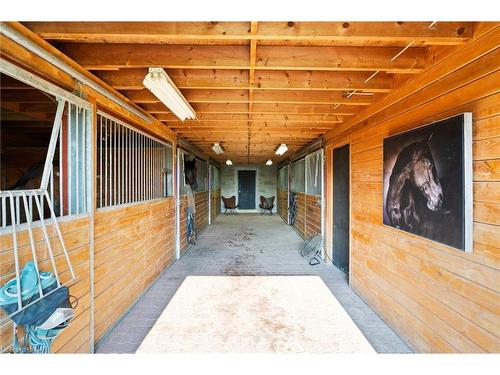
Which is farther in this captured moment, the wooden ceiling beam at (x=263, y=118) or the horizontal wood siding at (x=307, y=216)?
the horizontal wood siding at (x=307, y=216)

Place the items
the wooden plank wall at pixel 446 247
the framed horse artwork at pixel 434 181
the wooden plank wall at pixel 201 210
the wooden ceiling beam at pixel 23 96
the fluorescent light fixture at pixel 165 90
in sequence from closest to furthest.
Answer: the wooden plank wall at pixel 446 247 → the framed horse artwork at pixel 434 181 → the fluorescent light fixture at pixel 165 90 → the wooden ceiling beam at pixel 23 96 → the wooden plank wall at pixel 201 210

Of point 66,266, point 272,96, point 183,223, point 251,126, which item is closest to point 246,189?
point 183,223

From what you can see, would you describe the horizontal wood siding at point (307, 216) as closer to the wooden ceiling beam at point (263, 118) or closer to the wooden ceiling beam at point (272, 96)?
the wooden ceiling beam at point (263, 118)

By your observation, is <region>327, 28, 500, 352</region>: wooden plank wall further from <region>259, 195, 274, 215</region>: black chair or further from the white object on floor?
<region>259, 195, 274, 215</region>: black chair

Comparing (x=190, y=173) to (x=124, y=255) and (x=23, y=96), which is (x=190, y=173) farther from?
(x=23, y=96)

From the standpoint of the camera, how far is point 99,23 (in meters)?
1.36

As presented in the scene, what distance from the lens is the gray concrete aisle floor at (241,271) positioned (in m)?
2.11

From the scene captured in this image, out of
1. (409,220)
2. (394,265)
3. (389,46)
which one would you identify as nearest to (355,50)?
(389,46)

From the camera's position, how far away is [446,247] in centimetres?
162

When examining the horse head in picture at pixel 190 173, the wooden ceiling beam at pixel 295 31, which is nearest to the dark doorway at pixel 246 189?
the horse head in picture at pixel 190 173

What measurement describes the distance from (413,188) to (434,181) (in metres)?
0.25

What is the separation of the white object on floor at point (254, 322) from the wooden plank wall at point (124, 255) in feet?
1.64

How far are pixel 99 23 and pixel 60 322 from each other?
1686mm

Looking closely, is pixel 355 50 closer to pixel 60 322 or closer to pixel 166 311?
pixel 60 322
